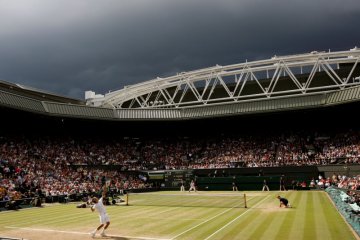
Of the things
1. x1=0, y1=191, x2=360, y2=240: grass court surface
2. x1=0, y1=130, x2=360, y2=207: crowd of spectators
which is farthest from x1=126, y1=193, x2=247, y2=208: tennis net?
x1=0, y1=130, x2=360, y2=207: crowd of spectators

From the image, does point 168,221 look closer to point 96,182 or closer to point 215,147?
point 96,182

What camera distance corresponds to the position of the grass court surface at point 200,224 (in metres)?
15.4

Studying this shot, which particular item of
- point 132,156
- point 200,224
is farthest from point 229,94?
point 200,224

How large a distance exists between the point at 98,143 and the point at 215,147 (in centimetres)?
1928

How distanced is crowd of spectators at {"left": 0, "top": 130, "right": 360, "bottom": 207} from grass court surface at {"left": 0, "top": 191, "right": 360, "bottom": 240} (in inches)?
534

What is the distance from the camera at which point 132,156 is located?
5756cm

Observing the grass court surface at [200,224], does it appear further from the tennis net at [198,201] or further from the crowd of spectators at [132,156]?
the crowd of spectators at [132,156]

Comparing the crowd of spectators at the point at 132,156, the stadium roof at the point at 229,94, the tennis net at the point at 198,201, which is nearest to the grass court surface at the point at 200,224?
the tennis net at the point at 198,201

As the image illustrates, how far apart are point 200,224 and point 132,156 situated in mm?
40231

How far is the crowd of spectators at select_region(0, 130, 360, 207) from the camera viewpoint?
3914 cm

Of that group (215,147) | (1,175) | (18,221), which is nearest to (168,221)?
(18,221)

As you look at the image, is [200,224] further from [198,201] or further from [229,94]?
[229,94]

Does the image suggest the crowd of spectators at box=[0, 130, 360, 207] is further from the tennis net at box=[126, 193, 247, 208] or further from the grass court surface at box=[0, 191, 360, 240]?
the grass court surface at box=[0, 191, 360, 240]

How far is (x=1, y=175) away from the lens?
36094 millimetres
